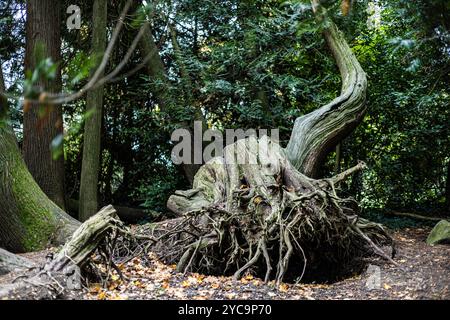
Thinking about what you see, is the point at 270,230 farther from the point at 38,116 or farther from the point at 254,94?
the point at 254,94

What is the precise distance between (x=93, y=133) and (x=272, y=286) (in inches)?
164

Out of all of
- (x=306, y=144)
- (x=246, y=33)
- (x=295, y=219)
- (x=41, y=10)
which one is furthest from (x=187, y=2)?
(x=295, y=219)

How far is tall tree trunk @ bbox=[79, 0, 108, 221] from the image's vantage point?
7.04 metres

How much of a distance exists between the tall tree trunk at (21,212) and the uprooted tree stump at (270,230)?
1.28 meters

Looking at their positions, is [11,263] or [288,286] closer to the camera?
[11,263]

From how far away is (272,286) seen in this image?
4.08 m

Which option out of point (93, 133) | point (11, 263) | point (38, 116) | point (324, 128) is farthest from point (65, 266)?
point (324, 128)

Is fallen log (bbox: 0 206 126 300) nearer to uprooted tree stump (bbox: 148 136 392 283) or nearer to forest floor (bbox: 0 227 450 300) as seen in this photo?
forest floor (bbox: 0 227 450 300)

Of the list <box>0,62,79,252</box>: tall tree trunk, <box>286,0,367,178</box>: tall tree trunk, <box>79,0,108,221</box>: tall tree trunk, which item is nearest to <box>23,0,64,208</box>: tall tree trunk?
<box>79,0,108,221</box>: tall tree trunk

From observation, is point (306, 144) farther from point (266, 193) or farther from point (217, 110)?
point (217, 110)

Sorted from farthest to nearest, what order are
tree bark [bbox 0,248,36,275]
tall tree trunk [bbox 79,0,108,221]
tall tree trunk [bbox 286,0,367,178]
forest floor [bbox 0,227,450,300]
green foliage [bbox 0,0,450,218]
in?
green foliage [bbox 0,0,450,218]
tall tree trunk [bbox 79,0,108,221]
tall tree trunk [bbox 286,0,367,178]
tree bark [bbox 0,248,36,275]
forest floor [bbox 0,227,450,300]

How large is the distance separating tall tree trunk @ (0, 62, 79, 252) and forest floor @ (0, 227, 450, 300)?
24.3 inches

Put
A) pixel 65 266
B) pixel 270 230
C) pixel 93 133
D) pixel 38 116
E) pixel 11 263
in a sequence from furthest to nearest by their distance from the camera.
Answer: pixel 93 133, pixel 38 116, pixel 270 230, pixel 11 263, pixel 65 266

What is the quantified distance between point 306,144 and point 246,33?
7.89 feet
